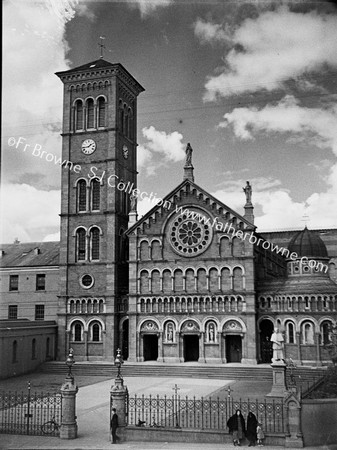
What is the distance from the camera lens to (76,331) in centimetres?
5341

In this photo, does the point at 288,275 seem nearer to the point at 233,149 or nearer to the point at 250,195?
the point at 250,195

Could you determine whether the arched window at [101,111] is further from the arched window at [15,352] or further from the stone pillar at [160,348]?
the arched window at [15,352]

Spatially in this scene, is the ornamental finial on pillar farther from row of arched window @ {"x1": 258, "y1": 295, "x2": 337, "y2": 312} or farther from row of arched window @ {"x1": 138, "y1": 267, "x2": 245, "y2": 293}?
row of arched window @ {"x1": 258, "y1": 295, "x2": 337, "y2": 312}

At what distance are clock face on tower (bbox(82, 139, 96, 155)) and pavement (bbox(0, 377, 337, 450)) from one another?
2360cm

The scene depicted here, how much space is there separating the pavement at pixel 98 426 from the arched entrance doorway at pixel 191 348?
31.7 feet

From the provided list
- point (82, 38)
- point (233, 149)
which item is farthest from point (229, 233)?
point (82, 38)

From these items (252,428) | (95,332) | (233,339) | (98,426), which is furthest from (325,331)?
(252,428)

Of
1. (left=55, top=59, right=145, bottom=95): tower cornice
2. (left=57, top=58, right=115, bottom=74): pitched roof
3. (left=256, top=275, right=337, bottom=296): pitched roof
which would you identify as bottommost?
(left=256, top=275, right=337, bottom=296): pitched roof

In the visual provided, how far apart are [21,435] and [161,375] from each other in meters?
23.3

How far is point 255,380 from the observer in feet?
138

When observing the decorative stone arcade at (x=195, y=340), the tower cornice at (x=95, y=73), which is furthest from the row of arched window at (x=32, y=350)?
the tower cornice at (x=95, y=73)

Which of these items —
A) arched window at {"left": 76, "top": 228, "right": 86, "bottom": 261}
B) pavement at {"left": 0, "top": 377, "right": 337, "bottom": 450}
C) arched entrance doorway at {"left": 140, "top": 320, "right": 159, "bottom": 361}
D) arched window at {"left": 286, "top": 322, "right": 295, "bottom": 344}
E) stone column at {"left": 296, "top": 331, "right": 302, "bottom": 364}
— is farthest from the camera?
arched window at {"left": 76, "top": 228, "right": 86, "bottom": 261}

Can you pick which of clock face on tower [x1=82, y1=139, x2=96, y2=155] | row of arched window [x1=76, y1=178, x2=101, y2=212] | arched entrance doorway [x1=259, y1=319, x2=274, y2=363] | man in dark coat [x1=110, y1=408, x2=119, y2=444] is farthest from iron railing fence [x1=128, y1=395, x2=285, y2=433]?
clock face on tower [x1=82, y1=139, x2=96, y2=155]

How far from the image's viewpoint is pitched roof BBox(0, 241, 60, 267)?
202 ft
